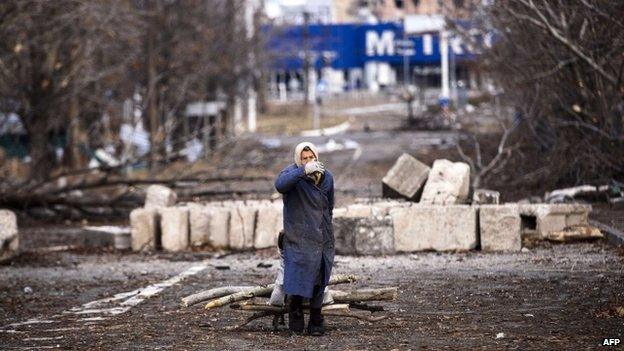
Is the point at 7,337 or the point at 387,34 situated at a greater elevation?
the point at 387,34

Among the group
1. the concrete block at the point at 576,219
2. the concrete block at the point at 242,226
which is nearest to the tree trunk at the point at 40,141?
the concrete block at the point at 242,226

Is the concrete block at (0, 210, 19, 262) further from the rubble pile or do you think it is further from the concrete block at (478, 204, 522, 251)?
the concrete block at (478, 204, 522, 251)

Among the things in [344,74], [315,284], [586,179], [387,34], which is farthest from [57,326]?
[344,74]

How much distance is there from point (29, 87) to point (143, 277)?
18.5 m

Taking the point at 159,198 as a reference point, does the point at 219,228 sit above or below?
below

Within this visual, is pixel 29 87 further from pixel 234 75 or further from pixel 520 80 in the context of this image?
pixel 234 75

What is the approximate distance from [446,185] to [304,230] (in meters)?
8.70

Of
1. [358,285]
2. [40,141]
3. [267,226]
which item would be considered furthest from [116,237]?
[40,141]

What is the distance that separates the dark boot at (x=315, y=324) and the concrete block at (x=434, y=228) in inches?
285

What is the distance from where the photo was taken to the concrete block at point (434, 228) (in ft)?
64.0

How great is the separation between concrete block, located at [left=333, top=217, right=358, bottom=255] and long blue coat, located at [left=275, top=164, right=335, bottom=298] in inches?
272

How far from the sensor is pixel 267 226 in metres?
20.9

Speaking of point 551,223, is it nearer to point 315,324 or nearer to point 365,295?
point 365,295

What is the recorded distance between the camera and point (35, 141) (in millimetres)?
35125
